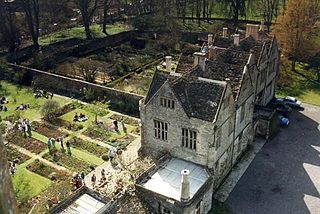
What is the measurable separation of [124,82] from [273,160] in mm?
27101

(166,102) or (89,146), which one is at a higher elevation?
(166,102)

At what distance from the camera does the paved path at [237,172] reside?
34625 mm

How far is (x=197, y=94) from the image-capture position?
3369 cm

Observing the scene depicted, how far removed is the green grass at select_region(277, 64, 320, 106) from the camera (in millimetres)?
53875

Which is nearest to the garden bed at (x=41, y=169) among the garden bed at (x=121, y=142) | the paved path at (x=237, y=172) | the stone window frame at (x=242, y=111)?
the garden bed at (x=121, y=142)

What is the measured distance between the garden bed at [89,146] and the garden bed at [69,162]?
1959 mm

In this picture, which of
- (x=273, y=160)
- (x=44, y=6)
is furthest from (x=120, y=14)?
(x=273, y=160)

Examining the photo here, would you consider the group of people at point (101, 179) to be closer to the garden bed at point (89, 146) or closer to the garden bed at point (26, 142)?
the garden bed at point (89, 146)

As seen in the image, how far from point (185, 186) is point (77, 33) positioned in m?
64.6

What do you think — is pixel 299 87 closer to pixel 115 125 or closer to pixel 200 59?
pixel 200 59

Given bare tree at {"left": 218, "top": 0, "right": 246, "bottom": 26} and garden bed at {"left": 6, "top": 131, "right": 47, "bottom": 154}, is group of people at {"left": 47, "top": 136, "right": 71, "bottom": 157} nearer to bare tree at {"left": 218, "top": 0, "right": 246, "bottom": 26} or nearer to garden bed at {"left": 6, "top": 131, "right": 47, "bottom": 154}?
garden bed at {"left": 6, "top": 131, "right": 47, "bottom": 154}

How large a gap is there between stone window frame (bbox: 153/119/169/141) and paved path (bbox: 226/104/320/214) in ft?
26.8

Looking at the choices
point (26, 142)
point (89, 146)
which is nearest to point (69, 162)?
point (89, 146)

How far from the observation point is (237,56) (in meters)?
41.8
